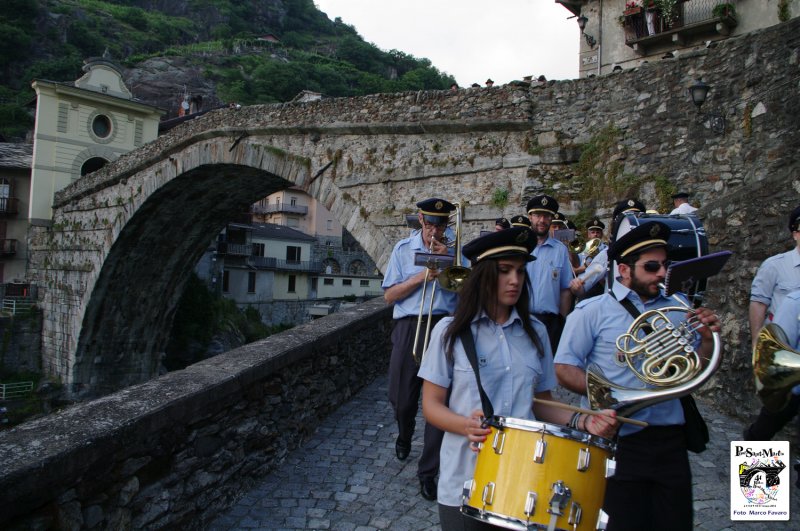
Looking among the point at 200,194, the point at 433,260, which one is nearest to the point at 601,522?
the point at 433,260

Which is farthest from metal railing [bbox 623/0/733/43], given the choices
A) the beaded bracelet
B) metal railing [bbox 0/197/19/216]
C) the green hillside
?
the green hillside

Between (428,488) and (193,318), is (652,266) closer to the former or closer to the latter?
(428,488)

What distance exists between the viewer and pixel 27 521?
2381 mm

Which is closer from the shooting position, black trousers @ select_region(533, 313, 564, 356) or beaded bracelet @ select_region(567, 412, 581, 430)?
beaded bracelet @ select_region(567, 412, 581, 430)

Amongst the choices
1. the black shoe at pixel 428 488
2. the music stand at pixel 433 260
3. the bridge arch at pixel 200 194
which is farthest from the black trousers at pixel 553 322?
the bridge arch at pixel 200 194

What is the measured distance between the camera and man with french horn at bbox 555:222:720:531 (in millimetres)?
2217

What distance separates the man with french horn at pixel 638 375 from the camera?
7.27ft

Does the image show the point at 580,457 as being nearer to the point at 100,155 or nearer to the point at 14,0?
the point at 100,155

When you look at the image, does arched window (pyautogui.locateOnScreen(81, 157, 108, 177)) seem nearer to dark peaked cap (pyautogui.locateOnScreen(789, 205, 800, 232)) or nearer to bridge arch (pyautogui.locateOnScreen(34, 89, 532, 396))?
bridge arch (pyautogui.locateOnScreen(34, 89, 532, 396))

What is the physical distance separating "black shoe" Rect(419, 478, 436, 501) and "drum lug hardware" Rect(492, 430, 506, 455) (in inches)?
73.8

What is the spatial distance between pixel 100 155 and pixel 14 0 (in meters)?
32.9

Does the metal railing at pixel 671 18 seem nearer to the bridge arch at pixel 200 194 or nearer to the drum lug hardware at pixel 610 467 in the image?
the bridge arch at pixel 200 194

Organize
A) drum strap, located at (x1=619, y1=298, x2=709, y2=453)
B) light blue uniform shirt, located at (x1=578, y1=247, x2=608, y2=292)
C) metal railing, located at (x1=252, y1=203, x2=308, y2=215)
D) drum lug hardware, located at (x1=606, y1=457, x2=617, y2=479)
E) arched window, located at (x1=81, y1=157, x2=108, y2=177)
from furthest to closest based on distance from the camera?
metal railing, located at (x1=252, y1=203, x2=308, y2=215) < arched window, located at (x1=81, y1=157, x2=108, y2=177) < light blue uniform shirt, located at (x1=578, y1=247, x2=608, y2=292) < drum strap, located at (x1=619, y1=298, x2=709, y2=453) < drum lug hardware, located at (x1=606, y1=457, x2=617, y2=479)

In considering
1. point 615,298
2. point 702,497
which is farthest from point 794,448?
point 615,298
